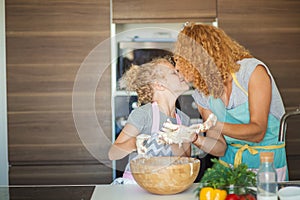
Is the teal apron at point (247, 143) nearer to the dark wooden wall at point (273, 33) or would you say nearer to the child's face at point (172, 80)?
the child's face at point (172, 80)

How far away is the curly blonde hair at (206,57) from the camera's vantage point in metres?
1.78

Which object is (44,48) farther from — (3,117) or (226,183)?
(226,183)

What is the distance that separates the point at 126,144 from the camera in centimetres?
179

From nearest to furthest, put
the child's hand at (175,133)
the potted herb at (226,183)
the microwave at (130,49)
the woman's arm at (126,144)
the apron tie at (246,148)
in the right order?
the potted herb at (226,183), the child's hand at (175,133), the woman's arm at (126,144), the apron tie at (246,148), the microwave at (130,49)

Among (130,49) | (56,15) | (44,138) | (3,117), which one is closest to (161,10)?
(130,49)

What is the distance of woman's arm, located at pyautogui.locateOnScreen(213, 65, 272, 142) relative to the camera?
1.83m

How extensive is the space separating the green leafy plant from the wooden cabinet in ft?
5.66

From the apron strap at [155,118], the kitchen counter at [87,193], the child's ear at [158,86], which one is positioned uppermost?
the child's ear at [158,86]

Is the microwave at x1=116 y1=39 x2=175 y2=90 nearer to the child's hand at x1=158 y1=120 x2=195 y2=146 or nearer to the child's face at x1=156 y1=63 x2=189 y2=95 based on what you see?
the child's face at x1=156 y1=63 x2=189 y2=95

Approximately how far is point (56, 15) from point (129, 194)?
1.74m

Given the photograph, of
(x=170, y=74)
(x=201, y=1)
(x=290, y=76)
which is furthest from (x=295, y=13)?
(x=170, y=74)

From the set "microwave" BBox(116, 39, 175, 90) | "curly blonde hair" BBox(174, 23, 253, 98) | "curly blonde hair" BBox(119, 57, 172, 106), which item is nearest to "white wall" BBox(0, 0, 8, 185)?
"microwave" BBox(116, 39, 175, 90)

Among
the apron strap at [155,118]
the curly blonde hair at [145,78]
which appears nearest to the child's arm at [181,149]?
the apron strap at [155,118]

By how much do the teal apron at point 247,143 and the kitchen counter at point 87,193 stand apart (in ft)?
0.89
